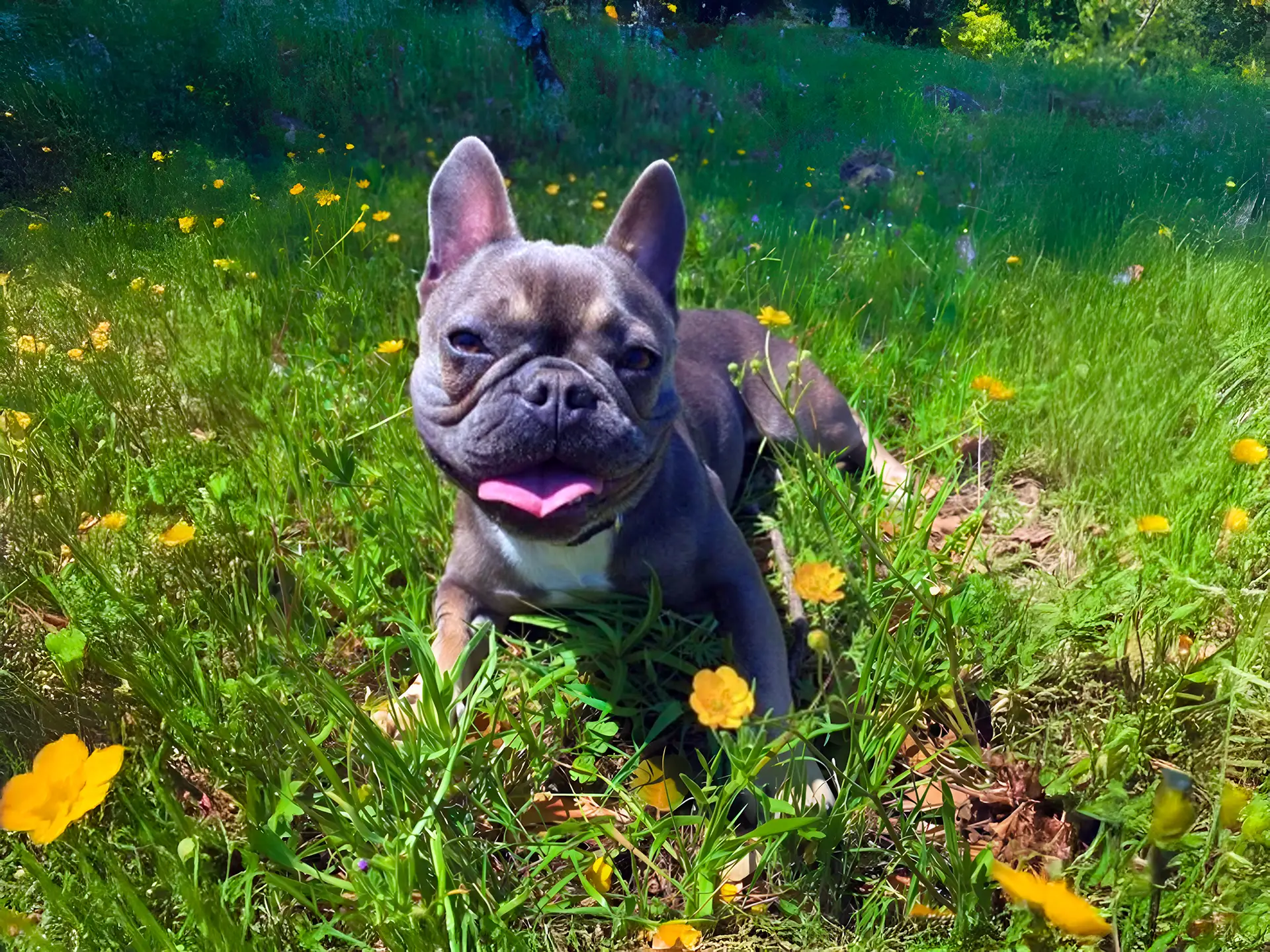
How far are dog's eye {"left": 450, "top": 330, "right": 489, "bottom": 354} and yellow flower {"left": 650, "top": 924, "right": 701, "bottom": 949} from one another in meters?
1.48

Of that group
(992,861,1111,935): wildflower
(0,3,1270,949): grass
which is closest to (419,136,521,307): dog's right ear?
(0,3,1270,949): grass

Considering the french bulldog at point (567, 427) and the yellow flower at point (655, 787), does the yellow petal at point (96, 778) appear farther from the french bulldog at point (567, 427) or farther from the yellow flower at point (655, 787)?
the yellow flower at point (655, 787)

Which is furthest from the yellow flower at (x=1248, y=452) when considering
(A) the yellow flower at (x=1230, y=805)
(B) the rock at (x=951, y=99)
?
(B) the rock at (x=951, y=99)

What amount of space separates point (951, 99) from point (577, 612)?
396 inches

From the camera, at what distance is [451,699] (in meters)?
1.88

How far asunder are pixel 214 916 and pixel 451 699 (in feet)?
2.15

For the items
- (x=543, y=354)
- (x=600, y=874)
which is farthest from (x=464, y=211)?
(x=600, y=874)

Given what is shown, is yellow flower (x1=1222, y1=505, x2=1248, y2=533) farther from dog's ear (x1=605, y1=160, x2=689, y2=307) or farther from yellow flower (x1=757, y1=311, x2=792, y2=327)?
dog's ear (x1=605, y1=160, x2=689, y2=307)

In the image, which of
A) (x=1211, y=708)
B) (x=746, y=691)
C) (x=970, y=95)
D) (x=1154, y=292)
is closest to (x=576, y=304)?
(x=746, y=691)

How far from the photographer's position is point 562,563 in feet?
7.97

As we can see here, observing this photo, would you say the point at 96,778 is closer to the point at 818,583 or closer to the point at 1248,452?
the point at 818,583

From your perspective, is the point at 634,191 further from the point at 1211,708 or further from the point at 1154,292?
the point at 1154,292

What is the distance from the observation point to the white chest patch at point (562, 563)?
2.40 metres

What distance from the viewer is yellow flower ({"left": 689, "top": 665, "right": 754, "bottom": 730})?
53.2 inches
